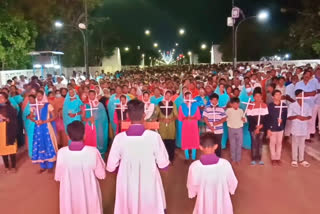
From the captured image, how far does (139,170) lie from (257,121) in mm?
4512

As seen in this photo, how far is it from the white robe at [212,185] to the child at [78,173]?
1.23 meters

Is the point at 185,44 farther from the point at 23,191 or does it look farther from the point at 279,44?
the point at 23,191

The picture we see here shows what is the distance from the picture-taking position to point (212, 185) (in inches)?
173

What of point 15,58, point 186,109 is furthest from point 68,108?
point 15,58

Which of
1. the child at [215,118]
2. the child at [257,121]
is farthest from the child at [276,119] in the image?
the child at [215,118]

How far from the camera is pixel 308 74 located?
9633 mm

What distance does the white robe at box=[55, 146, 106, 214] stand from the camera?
477cm

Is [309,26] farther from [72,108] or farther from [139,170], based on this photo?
[139,170]

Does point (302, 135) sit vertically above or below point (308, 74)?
below

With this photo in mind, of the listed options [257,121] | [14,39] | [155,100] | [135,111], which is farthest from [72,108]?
[14,39]

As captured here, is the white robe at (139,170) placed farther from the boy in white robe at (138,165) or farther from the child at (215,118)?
the child at (215,118)

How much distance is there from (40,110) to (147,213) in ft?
14.8

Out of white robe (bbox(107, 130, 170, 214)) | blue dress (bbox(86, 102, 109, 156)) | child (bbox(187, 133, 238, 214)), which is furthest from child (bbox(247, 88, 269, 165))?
white robe (bbox(107, 130, 170, 214))

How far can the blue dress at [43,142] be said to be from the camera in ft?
26.9
